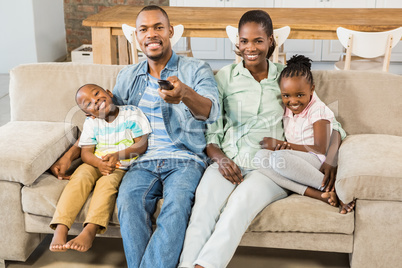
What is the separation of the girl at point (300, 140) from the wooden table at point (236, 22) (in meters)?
1.32

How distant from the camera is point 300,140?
206cm

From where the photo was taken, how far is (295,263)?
2043 mm

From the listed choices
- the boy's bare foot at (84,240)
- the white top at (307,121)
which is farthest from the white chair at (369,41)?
the boy's bare foot at (84,240)

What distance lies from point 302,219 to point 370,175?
11.3 inches

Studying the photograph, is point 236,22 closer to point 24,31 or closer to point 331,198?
point 331,198

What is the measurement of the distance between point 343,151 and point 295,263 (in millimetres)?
494

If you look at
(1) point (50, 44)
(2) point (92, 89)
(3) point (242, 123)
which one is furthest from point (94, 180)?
(1) point (50, 44)

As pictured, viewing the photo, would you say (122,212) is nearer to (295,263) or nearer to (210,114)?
(210,114)

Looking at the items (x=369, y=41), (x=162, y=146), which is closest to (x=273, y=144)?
(x=162, y=146)

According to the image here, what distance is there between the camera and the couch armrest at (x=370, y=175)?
5.80 ft

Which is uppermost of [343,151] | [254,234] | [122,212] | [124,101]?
[124,101]

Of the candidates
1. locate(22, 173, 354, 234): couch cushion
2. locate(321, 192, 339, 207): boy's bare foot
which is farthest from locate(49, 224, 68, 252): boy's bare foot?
locate(321, 192, 339, 207): boy's bare foot

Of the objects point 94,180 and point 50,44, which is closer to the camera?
point 94,180

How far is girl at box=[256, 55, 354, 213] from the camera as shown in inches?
74.8
